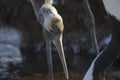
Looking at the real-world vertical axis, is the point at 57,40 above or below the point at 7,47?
above

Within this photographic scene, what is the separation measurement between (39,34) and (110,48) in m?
3.46

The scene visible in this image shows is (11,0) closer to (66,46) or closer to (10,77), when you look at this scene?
(66,46)

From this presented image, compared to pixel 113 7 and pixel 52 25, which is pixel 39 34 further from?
pixel 113 7

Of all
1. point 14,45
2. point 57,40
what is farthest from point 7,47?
point 57,40

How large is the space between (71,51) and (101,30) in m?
0.48

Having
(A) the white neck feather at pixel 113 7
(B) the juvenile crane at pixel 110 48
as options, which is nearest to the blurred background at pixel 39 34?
(B) the juvenile crane at pixel 110 48

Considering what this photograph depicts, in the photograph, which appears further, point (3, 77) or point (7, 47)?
point (7, 47)

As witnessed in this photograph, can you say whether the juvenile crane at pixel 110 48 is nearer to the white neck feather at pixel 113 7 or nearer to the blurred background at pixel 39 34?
the white neck feather at pixel 113 7

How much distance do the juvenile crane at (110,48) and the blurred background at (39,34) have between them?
102 inches

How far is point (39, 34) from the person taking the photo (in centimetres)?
594

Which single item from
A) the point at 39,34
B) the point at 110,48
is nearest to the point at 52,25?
the point at 110,48

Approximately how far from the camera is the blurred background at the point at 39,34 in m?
5.37

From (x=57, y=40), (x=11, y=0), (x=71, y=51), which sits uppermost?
(x=57, y=40)

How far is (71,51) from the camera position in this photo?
18.7 feet
